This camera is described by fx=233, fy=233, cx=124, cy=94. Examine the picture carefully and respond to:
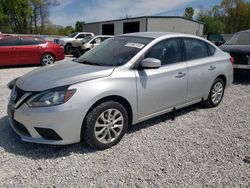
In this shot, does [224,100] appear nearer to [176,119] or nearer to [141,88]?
[176,119]

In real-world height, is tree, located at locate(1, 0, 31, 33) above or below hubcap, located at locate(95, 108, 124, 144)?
above

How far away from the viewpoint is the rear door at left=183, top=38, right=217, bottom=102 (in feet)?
13.6

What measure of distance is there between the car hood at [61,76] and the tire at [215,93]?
2525mm

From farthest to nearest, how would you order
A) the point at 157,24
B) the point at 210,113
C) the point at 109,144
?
1. the point at 157,24
2. the point at 210,113
3. the point at 109,144

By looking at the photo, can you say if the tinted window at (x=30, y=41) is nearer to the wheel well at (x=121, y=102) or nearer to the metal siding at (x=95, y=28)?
the wheel well at (x=121, y=102)

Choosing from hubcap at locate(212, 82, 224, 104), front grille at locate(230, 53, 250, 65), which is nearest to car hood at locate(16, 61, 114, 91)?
hubcap at locate(212, 82, 224, 104)

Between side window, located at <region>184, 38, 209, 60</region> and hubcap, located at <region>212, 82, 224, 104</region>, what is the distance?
0.74 metres

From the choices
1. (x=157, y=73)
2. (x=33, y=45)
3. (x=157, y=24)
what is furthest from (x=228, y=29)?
(x=157, y=73)

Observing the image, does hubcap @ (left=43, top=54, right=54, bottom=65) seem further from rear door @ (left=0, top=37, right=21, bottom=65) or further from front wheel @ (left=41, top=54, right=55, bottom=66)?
rear door @ (left=0, top=37, right=21, bottom=65)

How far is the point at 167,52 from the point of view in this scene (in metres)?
3.86

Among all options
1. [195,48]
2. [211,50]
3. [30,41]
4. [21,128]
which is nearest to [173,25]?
[30,41]

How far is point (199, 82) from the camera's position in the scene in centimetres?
432

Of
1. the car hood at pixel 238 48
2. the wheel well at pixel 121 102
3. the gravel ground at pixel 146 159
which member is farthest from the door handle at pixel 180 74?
the car hood at pixel 238 48

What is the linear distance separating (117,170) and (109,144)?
0.52 meters
